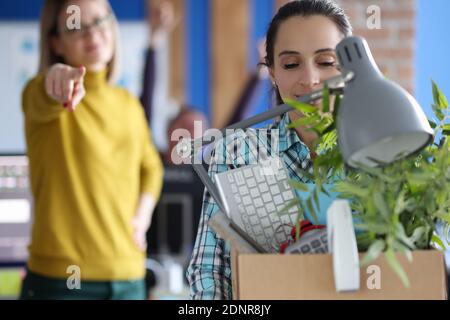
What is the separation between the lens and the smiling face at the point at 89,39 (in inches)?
94.1

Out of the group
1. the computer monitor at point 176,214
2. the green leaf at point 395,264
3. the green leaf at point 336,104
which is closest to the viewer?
the green leaf at point 395,264

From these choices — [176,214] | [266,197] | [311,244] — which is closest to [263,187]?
[266,197]

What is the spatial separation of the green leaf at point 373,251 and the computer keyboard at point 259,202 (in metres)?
0.19

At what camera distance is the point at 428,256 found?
36.9 inches

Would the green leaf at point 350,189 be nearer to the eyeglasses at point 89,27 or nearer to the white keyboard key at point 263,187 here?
the white keyboard key at point 263,187

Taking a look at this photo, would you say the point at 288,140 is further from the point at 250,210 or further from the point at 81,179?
the point at 81,179

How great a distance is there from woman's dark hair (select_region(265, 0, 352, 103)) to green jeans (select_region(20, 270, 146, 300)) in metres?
1.12

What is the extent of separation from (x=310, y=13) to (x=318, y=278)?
621 mm

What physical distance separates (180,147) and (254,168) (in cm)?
10

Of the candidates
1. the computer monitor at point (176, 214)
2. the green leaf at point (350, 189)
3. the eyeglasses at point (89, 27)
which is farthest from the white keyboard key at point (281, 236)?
the computer monitor at point (176, 214)

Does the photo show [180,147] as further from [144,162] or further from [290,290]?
[144,162]

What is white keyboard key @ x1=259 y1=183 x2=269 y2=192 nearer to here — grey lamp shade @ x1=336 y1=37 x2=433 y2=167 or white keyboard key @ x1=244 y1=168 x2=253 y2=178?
white keyboard key @ x1=244 y1=168 x2=253 y2=178

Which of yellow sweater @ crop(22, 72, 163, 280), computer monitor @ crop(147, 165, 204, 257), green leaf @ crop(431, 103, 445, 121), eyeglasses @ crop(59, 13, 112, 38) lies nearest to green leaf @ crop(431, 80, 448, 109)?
green leaf @ crop(431, 103, 445, 121)
